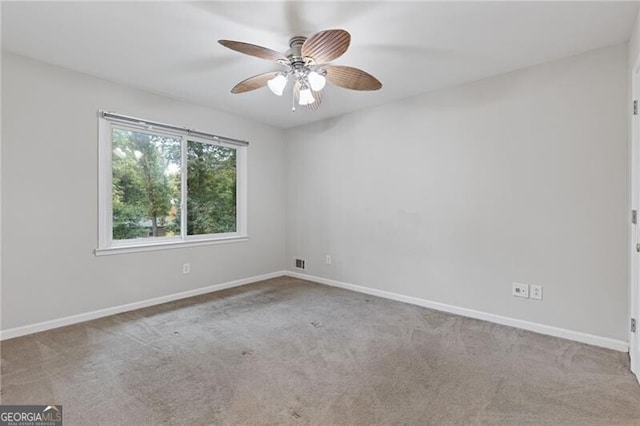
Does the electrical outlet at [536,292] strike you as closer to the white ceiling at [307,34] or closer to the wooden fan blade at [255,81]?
the white ceiling at [307,34]

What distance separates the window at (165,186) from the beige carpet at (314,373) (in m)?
0.99

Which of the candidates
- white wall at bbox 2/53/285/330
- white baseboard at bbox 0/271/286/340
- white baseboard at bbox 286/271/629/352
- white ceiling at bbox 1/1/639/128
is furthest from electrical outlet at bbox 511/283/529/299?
white wall at bbox 2/53/285/330

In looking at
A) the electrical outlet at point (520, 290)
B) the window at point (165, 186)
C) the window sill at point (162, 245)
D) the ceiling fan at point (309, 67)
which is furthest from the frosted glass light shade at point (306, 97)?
the electrical outlet at point (520, 290)

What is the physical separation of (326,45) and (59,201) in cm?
279

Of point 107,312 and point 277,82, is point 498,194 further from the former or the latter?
point 107,312

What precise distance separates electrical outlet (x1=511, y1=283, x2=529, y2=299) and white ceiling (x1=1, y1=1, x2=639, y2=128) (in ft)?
6.54

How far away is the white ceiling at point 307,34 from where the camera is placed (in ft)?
6.79

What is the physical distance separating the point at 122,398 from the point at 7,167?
2208mm

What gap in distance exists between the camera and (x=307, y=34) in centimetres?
235

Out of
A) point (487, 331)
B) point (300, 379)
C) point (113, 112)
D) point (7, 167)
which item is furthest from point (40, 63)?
point (487, 331)

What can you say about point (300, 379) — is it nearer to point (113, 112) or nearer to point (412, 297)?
point (412, 297)

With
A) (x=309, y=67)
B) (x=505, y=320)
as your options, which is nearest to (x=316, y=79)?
(x=309, y=67)

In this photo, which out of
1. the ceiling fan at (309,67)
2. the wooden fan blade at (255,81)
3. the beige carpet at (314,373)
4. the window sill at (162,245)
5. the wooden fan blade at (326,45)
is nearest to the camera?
the beige carpet at (314,373)

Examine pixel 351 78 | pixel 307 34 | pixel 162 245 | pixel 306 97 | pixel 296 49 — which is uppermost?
pixel 307 34
